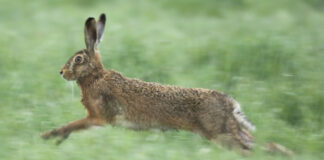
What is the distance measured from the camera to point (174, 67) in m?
7.43

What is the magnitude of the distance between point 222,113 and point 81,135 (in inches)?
51.2

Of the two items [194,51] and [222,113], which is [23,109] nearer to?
[222,113]

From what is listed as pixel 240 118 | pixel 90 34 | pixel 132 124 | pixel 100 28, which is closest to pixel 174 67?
pixel 100 28

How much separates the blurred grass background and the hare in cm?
14

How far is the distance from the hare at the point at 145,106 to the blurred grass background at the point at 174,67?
0.45 ft

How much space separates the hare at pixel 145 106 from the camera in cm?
498

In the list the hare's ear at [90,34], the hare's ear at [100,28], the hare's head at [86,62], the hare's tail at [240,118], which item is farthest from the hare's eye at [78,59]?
the hare's tail at [240,118]

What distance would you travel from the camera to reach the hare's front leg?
5.04 m

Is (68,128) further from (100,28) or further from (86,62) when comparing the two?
(100,28)

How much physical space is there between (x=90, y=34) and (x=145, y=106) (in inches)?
36.2

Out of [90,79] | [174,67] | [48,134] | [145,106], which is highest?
[174,67]

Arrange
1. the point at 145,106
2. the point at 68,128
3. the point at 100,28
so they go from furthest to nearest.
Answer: the point at 100,28 < the point at 145,106 < the point at 68,128

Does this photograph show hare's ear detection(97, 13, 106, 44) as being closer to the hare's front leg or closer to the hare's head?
the hare's head

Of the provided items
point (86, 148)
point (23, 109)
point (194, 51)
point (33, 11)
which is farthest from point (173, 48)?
point (33, 11)
